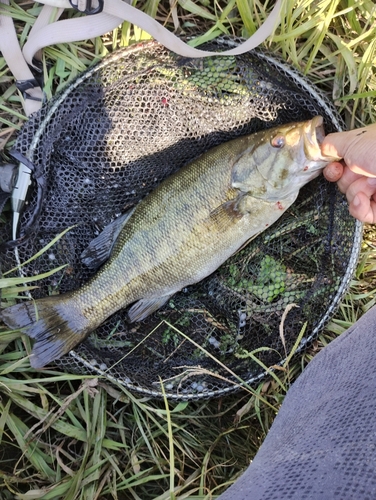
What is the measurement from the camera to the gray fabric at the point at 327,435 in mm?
1500

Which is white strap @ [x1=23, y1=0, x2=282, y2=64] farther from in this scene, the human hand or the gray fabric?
the gray fabric

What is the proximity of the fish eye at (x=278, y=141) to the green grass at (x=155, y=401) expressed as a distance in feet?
1.72

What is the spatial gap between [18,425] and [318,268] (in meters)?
1.89

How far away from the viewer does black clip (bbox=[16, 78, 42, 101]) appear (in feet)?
8.27

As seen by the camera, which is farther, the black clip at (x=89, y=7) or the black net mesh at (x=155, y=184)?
the black net mesh at (x=155, y=184)

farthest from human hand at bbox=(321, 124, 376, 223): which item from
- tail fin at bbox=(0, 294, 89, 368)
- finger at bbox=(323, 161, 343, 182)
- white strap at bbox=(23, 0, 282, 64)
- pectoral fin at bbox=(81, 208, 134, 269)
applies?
tail fin at bbox=(0, 294, 89, 368)

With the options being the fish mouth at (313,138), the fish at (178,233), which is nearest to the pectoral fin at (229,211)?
the fish at (178,233)

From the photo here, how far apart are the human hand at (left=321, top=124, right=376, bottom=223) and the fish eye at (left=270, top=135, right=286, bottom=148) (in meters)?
0.20

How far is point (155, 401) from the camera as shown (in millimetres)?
2719

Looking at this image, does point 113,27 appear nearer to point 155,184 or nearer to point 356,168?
point 155,184

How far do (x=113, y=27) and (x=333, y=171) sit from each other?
1.37 meters

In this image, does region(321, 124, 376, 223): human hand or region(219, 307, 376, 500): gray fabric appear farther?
region(321, 124, 376, 223): human hand

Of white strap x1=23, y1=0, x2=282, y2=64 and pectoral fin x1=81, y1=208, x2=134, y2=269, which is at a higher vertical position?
white strap x1=23, y1=0, x2=282, y2=64

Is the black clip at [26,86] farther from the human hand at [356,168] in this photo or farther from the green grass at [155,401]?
the human hand at [356,168]
